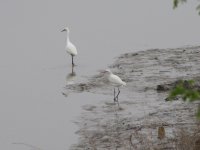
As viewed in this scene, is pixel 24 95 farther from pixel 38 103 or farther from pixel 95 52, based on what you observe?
pixel 95 52

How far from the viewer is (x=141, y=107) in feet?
43.4

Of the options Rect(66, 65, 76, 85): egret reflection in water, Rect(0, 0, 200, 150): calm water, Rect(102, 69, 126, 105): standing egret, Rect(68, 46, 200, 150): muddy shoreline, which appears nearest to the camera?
Rect(68, 46, 200, 150): muddy shoreline

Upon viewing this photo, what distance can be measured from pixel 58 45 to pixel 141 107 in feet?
32.5

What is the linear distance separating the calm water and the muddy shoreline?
46 cm

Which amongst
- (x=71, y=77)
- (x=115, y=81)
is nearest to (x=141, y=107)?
(x=115, y=81)

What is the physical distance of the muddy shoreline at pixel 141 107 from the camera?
1024 cm

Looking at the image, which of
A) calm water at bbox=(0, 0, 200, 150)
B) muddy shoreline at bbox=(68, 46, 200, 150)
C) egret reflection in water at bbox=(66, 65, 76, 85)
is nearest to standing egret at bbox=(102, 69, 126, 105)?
muddy shoreline at bbox=(68, 46, 200, 150)

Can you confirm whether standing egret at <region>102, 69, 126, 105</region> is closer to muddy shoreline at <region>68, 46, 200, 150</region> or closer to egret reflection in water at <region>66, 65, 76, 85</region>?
muddy shoreline at <region>68, 46, 200, 150</region>

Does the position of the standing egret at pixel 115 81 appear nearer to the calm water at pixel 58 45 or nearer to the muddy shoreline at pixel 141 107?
the muddy shoreline at pixel 141 107

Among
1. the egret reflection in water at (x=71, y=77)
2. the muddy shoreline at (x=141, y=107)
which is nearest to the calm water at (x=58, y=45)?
the egret reflection in water at (x=71, y=77)

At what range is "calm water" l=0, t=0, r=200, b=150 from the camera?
1323 centimetres

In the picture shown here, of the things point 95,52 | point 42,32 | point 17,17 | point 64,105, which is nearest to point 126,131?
point 64,105

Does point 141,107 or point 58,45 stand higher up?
point 58,45

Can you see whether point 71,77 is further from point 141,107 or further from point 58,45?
point 58,45
